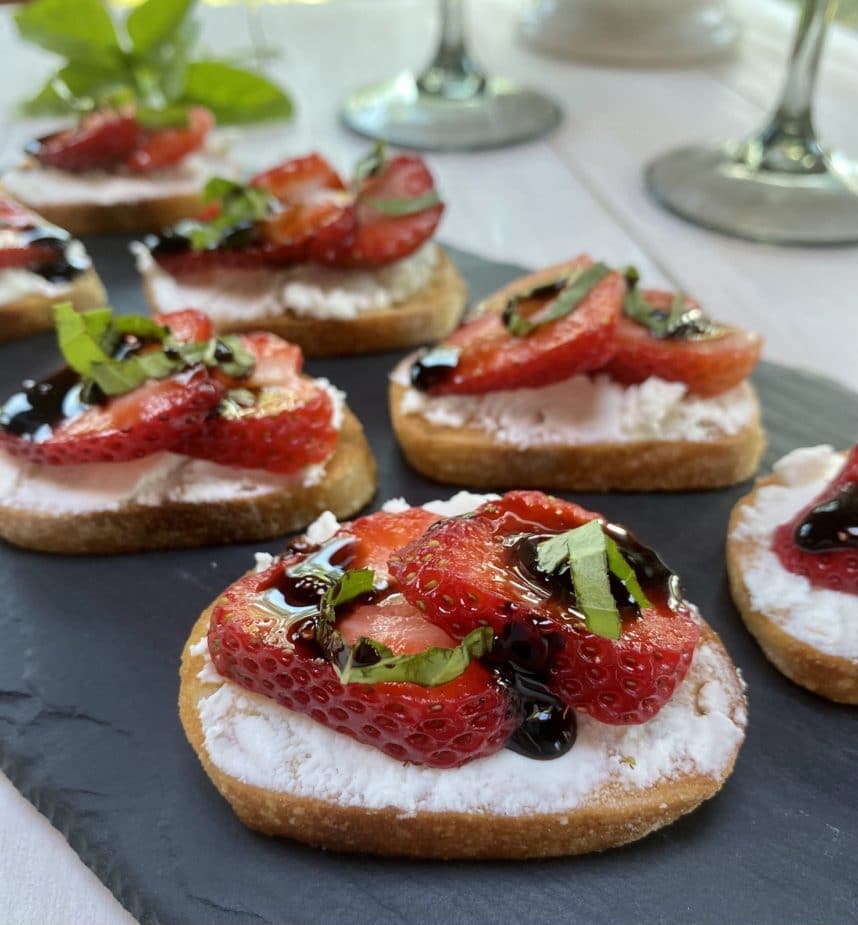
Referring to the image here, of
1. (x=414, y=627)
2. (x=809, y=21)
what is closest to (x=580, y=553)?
(x=414, y=627)

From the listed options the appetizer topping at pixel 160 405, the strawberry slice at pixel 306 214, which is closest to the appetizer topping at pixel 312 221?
the strawberry slice at pixel 306 214

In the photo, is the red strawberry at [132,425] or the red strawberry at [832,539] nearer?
the red strawberry at [832,539]

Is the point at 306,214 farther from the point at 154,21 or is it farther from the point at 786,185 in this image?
the point at 786,185

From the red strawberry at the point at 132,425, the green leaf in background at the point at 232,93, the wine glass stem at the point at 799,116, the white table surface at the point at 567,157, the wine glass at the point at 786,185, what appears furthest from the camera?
the green leaf in background at the point at 232,93

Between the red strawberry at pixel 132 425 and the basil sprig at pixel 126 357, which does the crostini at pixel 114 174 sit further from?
the red strawberry at pixel 132 425

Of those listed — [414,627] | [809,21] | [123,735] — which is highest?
[809,21]

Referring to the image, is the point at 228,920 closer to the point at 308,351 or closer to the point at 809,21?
the point at 308,351

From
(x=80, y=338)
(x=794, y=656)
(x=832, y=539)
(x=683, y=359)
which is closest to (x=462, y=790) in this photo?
(x=794, y=656)
